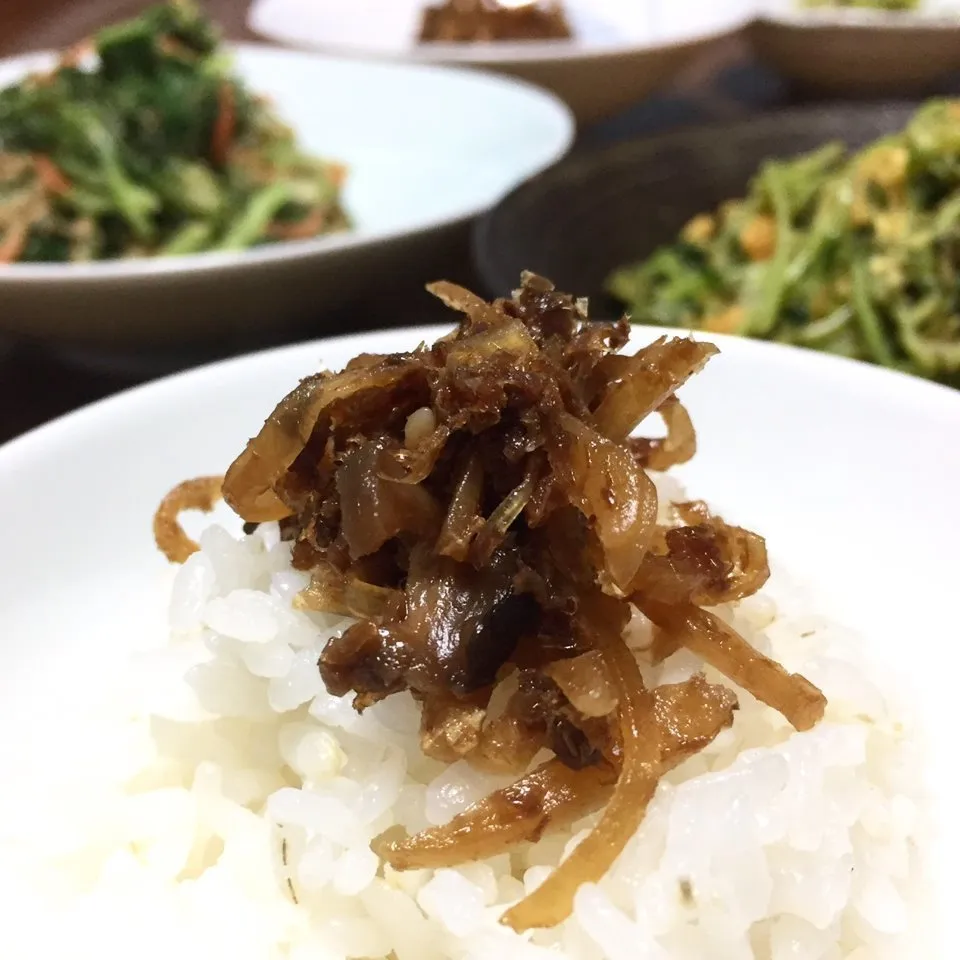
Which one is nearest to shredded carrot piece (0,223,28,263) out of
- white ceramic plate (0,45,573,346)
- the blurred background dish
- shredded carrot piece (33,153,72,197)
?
shredded carrot piece (33,153,72,197)

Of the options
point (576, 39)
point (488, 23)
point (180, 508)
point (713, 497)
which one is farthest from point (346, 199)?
point (180, 508)

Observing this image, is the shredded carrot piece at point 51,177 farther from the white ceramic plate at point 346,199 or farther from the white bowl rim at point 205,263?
the white bowl rim at point 205,263

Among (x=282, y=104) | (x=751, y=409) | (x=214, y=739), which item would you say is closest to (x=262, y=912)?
(x=214, y=739)

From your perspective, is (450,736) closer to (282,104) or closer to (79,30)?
(282,104)

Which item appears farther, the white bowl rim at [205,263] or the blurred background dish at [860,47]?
the blurred background dish at [860,47]

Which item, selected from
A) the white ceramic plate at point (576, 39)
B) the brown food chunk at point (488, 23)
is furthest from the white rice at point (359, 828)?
the brown food chunk at point (488, 23)

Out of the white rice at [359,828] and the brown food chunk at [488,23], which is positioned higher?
the white rice at [359,828]

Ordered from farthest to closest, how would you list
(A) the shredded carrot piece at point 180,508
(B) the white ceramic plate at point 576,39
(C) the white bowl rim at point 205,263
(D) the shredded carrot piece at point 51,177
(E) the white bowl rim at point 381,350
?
(B) the white ceramic plate at point 576,39 → (D) the shredded carrot piece at point 51,177 → (C) the white bowl rim at point 205,263 → (E) the white bowl rim at point 381,350 → (A) the shredded carrot piece at point 180,508
